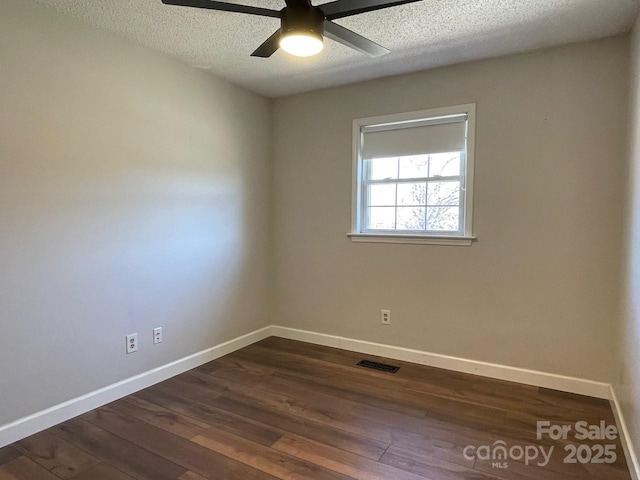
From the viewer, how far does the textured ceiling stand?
2139 millimetres

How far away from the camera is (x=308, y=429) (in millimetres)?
2188

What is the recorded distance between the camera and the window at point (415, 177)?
9.79 ft

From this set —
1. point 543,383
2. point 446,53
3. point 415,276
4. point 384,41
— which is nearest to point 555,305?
point 543,383

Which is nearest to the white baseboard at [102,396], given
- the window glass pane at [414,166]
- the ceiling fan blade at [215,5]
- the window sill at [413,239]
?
the window sill at [413,239]

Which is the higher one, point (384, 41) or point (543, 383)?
point (384, 41)

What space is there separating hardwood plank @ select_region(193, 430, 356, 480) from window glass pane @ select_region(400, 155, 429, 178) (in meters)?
2.29

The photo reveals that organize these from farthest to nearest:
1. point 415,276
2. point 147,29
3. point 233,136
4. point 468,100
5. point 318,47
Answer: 1. point 233,136
2. point 415,276
3. point 468,100
4. point 147,29
5. point 318,47

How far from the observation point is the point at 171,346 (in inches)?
115

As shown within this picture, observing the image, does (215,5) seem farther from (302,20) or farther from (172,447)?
(172,447)

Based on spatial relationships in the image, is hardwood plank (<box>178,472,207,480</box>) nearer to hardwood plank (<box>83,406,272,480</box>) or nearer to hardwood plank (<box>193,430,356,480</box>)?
hardwood plank (<box>83,406,272,480</box>)

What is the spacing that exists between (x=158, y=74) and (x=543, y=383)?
358 centimetres

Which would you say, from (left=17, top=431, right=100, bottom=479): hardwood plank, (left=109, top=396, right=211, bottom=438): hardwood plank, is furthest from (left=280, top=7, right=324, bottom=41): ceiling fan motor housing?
(left=17, top=431, right=100, bottom=479): hardwood plank

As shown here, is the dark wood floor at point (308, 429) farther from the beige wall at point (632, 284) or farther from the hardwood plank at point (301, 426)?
the beige wall at point (632, 284)

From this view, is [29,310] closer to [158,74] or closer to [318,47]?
[158,74]
